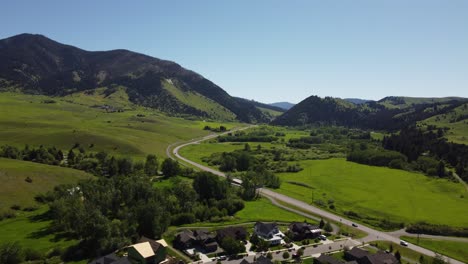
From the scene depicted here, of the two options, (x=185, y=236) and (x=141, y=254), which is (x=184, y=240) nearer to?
(x=185, y=236)

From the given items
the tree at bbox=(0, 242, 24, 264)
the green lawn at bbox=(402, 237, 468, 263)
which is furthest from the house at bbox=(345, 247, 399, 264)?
the tree at bbox=(0, 242, 24, 264)

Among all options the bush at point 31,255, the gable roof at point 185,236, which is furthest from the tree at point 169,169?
the bush at point 31,255

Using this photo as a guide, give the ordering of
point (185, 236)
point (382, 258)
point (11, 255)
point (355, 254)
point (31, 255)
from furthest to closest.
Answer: point (185, 236) < point (355, 254) < point (382, 258) < point (31, 255) < point (11, 255)

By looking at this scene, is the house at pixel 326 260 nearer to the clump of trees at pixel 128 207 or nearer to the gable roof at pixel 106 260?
the clump of trees at pixel 128 207

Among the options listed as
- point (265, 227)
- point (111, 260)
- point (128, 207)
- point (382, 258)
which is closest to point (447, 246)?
point (382, 258)

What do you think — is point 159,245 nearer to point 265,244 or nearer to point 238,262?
point 238,262

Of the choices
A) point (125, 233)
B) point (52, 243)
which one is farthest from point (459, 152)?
point (52, 243)
